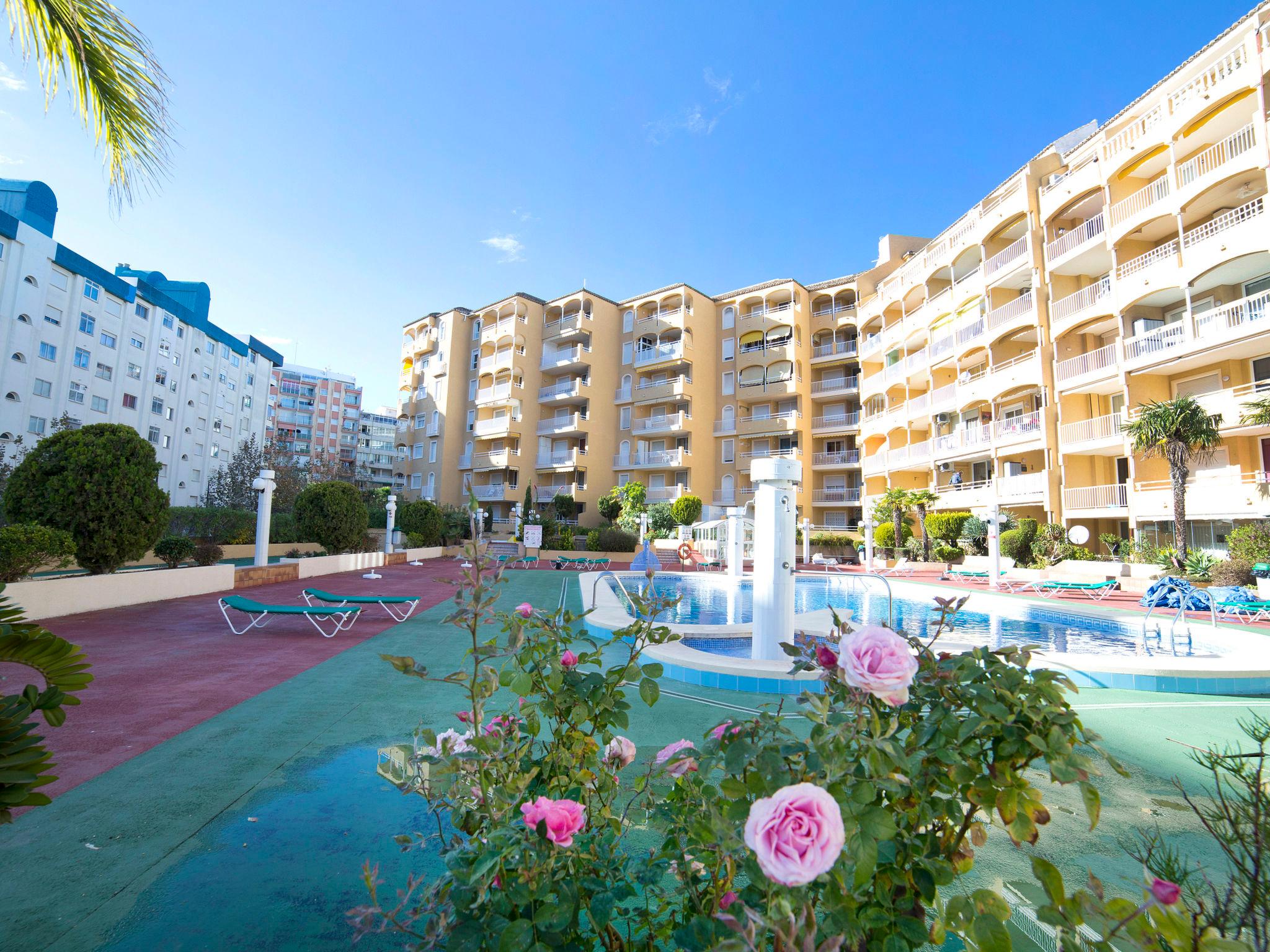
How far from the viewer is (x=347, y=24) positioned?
300 inches

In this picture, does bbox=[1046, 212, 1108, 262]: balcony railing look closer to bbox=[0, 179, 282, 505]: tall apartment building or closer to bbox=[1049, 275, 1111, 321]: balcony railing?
bbox=[1049, 275, 1111, 321]: balcony railing

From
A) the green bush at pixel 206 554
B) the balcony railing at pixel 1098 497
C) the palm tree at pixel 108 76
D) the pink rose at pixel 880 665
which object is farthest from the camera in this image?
the balcony railing at pixel 1098 497

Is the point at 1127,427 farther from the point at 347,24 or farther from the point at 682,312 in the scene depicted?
the point at 682,312

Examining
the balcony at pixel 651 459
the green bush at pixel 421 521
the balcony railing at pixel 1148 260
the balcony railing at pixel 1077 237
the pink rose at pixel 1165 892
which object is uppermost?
the balcony railing at pixel 1077 237

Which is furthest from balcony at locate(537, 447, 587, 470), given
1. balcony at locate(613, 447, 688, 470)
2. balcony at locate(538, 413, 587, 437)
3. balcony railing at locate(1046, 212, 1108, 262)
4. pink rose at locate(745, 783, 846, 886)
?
pink rose at locate(745, 783, 846, 886)

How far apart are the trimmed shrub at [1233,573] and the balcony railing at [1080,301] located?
426 inches

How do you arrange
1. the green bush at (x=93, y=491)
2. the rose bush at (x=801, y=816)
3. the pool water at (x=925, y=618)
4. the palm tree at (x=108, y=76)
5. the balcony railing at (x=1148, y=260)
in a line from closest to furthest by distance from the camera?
the rose bush at (x=801, y=816) < the palm tree at (x=108, y=76) < the pool water at (x=925, y=618) < the green bush at (x=93, y=491) < the balcony railing at (x=1148, y=260)

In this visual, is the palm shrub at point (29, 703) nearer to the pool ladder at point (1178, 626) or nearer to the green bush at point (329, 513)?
the pool ladder at point (1178, 626)

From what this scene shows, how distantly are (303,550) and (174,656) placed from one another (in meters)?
15.6

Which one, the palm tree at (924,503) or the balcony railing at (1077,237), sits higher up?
the balcony railing at (1077,237)

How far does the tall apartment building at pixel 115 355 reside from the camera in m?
28.4

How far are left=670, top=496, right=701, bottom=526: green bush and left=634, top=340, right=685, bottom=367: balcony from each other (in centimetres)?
1028

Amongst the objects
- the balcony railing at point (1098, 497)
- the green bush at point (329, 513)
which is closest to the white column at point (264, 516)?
the green bush at point (329, 513)

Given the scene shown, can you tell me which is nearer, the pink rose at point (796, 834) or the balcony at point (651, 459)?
the pink rose at point (796, 834)
